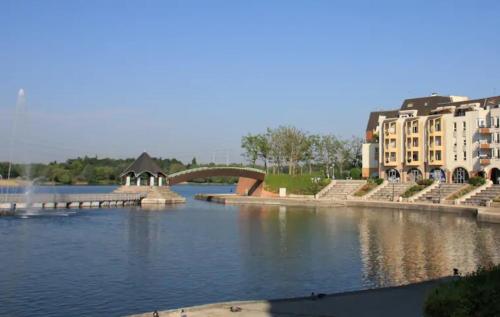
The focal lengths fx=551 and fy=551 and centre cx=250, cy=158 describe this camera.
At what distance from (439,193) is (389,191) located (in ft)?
27.5

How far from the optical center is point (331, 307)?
16422 mm

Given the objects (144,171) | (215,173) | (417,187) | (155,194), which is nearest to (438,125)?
(417,187)

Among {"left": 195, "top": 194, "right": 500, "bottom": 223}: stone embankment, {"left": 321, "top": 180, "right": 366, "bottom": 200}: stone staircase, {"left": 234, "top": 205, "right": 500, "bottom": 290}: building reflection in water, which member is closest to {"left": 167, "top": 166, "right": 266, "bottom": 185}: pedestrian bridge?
{"left": 195, "top": 194, "right": 500, "bottom": 223}: stone embankment

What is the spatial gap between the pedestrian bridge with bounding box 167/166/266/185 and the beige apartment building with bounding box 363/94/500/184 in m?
18.5

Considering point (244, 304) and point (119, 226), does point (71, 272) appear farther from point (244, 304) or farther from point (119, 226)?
point (119, 226)

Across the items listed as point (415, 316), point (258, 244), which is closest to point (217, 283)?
point (415, 316)

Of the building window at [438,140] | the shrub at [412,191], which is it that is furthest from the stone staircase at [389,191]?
the building window at [438,140]

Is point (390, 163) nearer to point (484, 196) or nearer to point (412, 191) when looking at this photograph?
point (412, 191)

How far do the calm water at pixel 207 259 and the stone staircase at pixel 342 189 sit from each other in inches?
1158

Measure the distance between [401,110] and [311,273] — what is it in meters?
68.3

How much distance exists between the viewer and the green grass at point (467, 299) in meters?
9.69

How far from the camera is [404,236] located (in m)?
39.5

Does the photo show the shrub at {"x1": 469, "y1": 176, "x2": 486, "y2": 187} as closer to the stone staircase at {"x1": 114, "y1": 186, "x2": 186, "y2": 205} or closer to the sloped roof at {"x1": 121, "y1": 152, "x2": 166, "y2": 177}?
the stone staircase at {"x1": 114, "y1": 186, "x2": 186, "y2": 205}

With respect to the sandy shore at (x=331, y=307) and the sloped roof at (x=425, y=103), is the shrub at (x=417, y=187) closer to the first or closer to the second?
the sloped roof at (x=425, y=103)
